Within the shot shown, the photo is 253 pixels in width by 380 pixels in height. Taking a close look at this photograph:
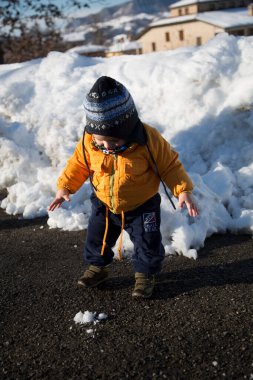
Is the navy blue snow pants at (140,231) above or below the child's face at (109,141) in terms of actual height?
below

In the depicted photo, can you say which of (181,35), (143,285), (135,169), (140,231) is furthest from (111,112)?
(181,35)

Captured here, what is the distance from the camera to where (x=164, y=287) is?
288 centimetres

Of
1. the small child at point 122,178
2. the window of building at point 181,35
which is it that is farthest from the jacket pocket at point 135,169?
the window of building at point 181,35

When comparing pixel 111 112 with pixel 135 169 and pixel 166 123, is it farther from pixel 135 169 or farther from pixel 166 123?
pixel 166 123

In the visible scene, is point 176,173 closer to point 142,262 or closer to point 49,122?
point 142,262

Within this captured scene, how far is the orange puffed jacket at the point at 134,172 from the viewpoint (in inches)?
103

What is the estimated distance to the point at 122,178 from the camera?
265 cm

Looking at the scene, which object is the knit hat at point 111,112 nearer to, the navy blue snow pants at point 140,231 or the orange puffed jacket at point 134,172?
the orange puffed jacket at point 134,172

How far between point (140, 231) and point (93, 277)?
0.46 m

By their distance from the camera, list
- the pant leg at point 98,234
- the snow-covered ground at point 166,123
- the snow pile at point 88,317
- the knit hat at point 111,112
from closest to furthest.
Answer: the knit hat at point 111,112 → the snow pile at point 88,317 → the pant leg at point 98,234 → the snow-covered ground at point 166,123

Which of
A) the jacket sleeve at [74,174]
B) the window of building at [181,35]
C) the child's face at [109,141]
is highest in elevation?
the child's face at [109,141]

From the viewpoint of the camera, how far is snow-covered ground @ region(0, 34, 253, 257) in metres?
3.75

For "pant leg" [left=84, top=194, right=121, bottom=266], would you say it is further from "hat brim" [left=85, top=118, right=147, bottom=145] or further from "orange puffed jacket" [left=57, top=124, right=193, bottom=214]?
"hat brim" [left=85, top=118, right=147, bottom=145]

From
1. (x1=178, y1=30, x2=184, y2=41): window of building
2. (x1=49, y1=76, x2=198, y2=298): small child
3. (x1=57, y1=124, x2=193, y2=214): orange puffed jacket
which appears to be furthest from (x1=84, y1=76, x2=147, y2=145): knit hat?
(x1=178, y1=30, x2=184, y2=41): window of building
